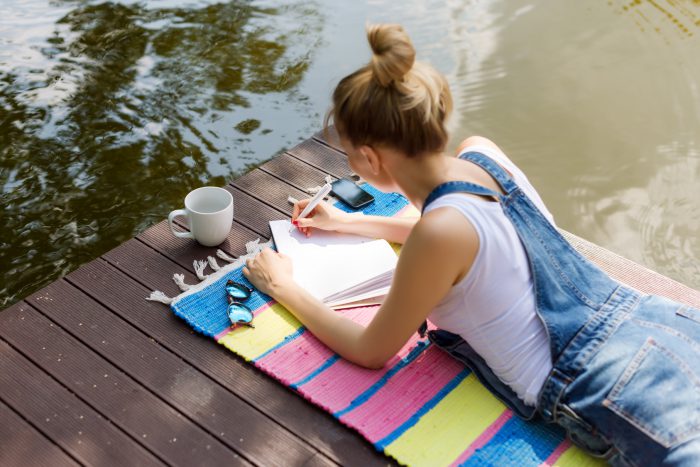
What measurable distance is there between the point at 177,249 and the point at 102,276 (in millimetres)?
246

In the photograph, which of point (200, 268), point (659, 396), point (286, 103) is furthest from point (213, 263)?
point (286, 103)

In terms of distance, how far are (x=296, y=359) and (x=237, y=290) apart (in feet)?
1.01

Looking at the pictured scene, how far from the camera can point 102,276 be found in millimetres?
2236

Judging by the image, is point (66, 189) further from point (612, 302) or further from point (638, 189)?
point (638, 189)

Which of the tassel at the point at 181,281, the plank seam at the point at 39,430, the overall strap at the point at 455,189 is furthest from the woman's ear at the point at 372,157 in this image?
the plank seam at the point at 39,430

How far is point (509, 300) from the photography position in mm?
1701

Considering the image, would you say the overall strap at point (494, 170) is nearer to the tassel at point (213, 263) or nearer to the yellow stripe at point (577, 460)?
the yellow stripe at point (577, 460)

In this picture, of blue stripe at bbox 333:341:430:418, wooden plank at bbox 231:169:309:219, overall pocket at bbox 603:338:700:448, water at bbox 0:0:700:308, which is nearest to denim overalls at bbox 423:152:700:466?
overall pocket at bbox 603:338:700:448

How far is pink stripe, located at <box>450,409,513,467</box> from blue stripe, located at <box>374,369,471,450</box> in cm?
14

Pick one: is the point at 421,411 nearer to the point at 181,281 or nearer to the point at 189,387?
the point at 189,387

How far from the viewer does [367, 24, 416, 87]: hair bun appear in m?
1.49

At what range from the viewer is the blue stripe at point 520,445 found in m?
1.73

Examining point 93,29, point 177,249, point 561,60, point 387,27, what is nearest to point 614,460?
point 387,27

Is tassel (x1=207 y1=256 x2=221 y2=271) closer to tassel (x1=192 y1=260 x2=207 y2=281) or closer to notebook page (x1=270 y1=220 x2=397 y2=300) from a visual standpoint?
tassel (x1=192 y1=260 x2=207 y2=281)
